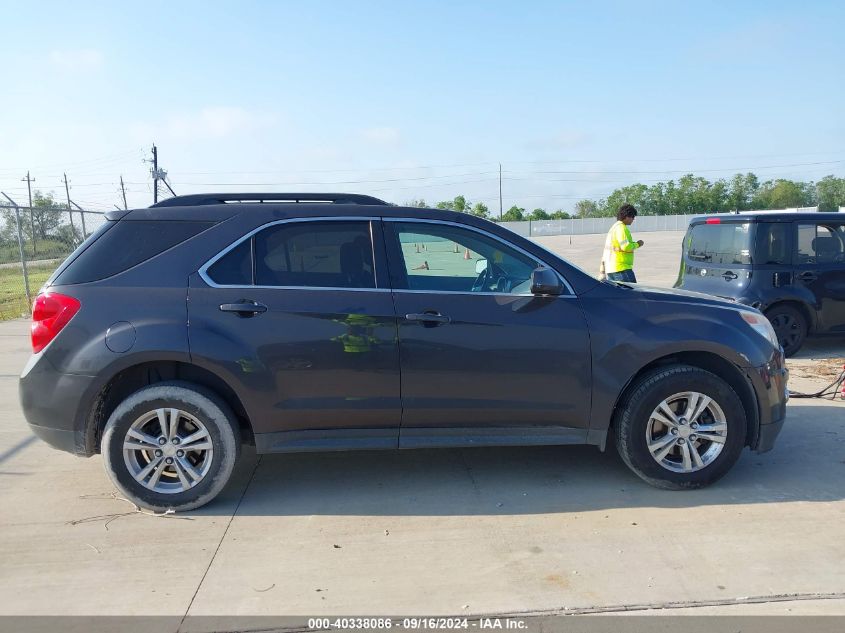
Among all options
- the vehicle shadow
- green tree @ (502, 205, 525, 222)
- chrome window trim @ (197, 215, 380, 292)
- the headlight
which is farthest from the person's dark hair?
green tree @ (502, 205, 525, 222)

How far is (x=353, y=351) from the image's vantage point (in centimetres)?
391

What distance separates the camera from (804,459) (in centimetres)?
470

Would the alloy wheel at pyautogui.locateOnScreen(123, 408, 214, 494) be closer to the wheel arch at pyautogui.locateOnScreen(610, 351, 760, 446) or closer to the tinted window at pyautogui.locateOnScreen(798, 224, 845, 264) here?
the wheel arch at pyautogui.locateOnScreen(610, 351, 760, 446)

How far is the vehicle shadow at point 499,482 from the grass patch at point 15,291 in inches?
421

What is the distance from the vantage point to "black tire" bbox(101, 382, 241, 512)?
386 cm

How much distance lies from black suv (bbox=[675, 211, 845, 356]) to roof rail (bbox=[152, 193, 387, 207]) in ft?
17.7

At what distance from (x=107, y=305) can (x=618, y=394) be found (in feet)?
10.2

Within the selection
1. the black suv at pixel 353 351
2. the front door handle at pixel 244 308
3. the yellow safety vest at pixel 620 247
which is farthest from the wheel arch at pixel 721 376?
the yellow safety vest at pixel 620 247

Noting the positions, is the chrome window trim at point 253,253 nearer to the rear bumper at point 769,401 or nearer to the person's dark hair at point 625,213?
the rear bumper at point 769,401

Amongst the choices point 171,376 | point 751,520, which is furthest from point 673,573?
point 171,376

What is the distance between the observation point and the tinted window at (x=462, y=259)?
4.13 meters

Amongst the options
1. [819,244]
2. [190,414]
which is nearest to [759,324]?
[190,414]

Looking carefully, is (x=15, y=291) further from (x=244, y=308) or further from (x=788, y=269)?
(x=788, y=269)

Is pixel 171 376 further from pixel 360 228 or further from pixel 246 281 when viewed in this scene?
pixel 360 228
